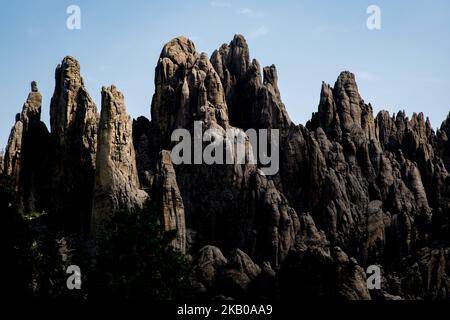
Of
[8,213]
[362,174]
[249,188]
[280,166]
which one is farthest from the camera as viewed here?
[362,174]

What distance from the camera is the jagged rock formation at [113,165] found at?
2675 inches

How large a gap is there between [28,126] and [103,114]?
1488 centimetres

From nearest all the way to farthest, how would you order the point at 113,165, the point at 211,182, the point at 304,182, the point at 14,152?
1. the point at 113,165
2. the point at 14,152
3. the point at 211,182
4. the point at 304,182

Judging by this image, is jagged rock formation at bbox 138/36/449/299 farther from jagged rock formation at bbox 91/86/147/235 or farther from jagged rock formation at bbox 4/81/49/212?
jagged rock formation at bbox 4/81/49/212

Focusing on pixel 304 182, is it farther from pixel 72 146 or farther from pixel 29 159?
pixel 29 159

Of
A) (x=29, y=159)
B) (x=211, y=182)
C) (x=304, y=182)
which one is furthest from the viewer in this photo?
(x=304, y=182)

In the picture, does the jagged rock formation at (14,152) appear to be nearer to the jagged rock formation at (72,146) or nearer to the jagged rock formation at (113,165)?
the jagged rock formation at (72,146)

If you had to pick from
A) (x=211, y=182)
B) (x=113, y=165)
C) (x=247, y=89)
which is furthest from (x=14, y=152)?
(x=247, y=89)

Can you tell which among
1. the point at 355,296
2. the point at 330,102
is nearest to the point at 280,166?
the point at 330,102

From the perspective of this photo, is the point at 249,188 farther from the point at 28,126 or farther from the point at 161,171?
the point at 28,126

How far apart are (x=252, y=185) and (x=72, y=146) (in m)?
17.2

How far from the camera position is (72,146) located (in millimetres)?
77000
